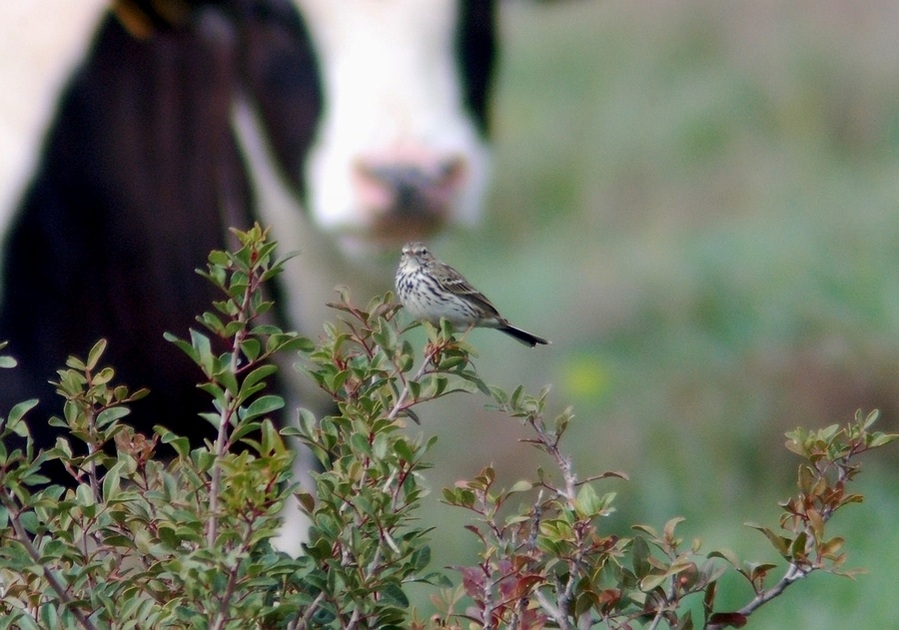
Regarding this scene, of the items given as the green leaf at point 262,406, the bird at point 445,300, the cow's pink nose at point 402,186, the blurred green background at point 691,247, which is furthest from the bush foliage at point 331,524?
the blurred green background at point 691,247

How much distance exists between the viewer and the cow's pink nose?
9.53 ft

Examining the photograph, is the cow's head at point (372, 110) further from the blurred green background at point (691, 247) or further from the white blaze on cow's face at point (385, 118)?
the blurred green background at point (691, 247)

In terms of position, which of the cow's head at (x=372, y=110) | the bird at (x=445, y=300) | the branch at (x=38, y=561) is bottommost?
the branch at (x=38, y=561)

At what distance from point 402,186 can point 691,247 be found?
113 centimetres

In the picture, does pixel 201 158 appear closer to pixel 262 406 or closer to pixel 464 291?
pixel 464 291

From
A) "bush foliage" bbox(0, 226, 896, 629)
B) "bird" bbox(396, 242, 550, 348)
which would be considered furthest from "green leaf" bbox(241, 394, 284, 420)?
"bird" bbox(396, 242, 550, 348)

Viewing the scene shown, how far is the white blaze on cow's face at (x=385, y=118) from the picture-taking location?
294cm

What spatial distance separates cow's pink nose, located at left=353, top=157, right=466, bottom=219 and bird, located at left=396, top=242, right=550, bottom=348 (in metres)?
0.66

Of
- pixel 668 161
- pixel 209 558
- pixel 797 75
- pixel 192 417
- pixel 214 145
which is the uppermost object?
pixel 797 75

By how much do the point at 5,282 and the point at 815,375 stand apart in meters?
2.14

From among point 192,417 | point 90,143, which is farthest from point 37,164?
point 192,417

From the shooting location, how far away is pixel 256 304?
1.34 metres

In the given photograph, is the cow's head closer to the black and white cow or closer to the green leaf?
the black and white cow

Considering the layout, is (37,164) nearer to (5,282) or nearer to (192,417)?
(5,282)
